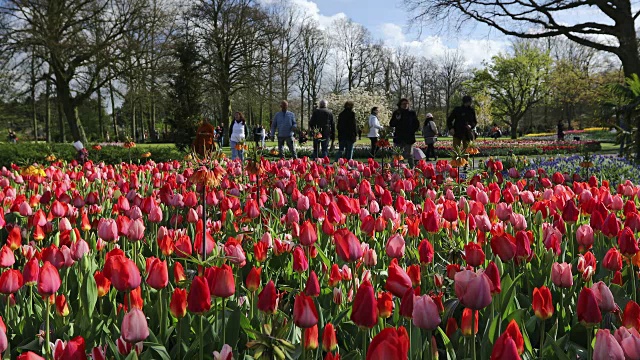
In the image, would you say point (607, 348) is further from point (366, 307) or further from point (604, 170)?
point (604, 170)

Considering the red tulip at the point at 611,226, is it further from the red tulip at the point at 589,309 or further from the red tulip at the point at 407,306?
the red tulip at the point at 407,306

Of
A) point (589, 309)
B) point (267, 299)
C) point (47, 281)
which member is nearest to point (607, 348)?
point (589, 309)

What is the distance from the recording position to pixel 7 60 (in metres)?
21.5

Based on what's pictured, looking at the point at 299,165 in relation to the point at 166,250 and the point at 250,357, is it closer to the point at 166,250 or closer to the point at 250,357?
the point at 166,250

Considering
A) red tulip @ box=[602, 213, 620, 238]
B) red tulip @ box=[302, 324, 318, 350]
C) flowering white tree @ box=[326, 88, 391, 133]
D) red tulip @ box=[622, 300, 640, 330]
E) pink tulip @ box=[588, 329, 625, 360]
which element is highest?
flowering white tree @ box=[326, 88, 391, 133]

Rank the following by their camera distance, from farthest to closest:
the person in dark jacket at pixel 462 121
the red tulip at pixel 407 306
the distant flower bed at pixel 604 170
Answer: the person in dark jacket at pixel 462 121, the distant flower bed at pixel 604 170, the red tulip at pixel 407 306

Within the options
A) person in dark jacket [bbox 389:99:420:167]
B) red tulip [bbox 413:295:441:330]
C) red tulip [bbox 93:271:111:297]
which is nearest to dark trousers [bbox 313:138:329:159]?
person in dark jacket [bbox 389:99:420:167]

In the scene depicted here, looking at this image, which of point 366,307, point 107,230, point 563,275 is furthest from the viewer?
point 107,230

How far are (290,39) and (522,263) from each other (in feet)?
151

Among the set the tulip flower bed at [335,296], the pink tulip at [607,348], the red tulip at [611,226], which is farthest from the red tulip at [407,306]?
the red tulip at [611,226]

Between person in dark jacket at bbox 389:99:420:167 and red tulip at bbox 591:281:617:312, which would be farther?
person in dark jacket at bbox 389:99:420:167

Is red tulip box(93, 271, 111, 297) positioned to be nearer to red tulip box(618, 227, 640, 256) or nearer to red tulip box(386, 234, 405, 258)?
red tulip box(386, 234, 405, 258)

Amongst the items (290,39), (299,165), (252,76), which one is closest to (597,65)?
(290,39)

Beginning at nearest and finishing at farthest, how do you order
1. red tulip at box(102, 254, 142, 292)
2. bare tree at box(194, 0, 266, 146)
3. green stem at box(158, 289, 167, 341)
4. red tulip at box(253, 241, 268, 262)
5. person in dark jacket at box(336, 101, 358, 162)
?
red tulip at box(102, 254, 142, 292)
green stem at box(158, 289, 167, 341)
red tulip at box(253, 241, 268, 262)
person in dark jacket at box(336, 101, 358, 162)
bare tree at box(194, 0, 266, 146)
